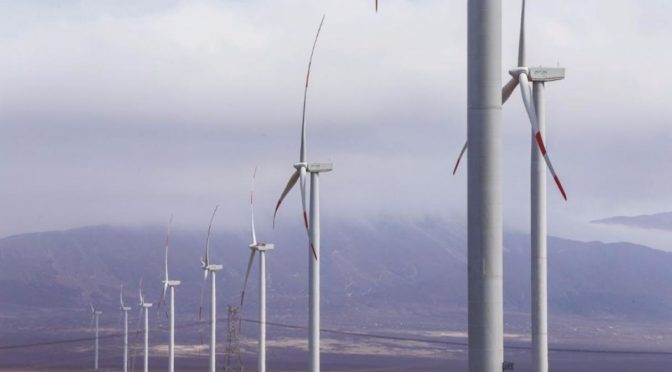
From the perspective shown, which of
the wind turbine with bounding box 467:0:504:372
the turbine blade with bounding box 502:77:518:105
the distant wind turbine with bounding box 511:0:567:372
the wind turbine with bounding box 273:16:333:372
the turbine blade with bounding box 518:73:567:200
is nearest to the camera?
the wind turbine with bounding box 467:0:504:372

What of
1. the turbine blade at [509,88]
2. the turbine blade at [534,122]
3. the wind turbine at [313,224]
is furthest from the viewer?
the wind turbine at [313,224]

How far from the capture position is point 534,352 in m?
45.5

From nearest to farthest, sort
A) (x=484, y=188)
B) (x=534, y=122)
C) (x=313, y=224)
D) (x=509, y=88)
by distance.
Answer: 1. (x=484, y=188)
2. (x=534, y=122)
3. (x=509, y=88)
4. (x=313, y=224)

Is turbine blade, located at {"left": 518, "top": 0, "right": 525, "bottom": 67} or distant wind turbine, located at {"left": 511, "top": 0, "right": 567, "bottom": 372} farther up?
turbine blade, located at {"left": 518, "top": 0, "right": 525, "bottom": 67}

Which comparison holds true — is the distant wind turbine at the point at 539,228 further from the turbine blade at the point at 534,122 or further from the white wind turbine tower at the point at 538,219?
the turbine blade at the point at 534,122

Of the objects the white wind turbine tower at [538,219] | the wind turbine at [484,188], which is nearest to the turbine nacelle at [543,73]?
the white wind turbine tower at [538,219]

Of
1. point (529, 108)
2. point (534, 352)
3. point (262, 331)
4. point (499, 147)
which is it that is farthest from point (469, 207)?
point (262, 331)

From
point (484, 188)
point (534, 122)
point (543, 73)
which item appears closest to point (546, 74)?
point (543, 73)

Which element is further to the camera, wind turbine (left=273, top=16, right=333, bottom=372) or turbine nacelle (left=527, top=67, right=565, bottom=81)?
wind turbine (left=273, top=16, right=333, bottom=372)

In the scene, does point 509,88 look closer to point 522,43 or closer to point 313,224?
point 522,43

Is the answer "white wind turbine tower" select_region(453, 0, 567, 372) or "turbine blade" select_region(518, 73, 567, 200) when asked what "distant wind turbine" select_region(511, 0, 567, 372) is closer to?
"white wind turbine tower" select_region(453, 0, 567, 372)

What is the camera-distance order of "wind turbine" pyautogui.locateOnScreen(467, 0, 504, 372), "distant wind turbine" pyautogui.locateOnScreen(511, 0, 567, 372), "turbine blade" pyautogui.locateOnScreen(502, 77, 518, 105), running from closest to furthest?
"wind turbine" pyautogui.locateOnScreen(467, 0, 504, 372), "turbine blade" pyautogui.locateOnScreen(502, 77, 518, 105), "distant wind turbine" pyautogui.locateOnScreen(511, 0, 567, 372)

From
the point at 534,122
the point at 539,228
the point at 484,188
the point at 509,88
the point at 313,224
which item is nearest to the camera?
the point at 484,188

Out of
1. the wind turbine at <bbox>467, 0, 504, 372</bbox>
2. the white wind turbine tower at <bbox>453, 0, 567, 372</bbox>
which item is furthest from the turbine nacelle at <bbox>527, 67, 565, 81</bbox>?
the wind turbine at <bbox>467, 0, 504, 372</bbox>
